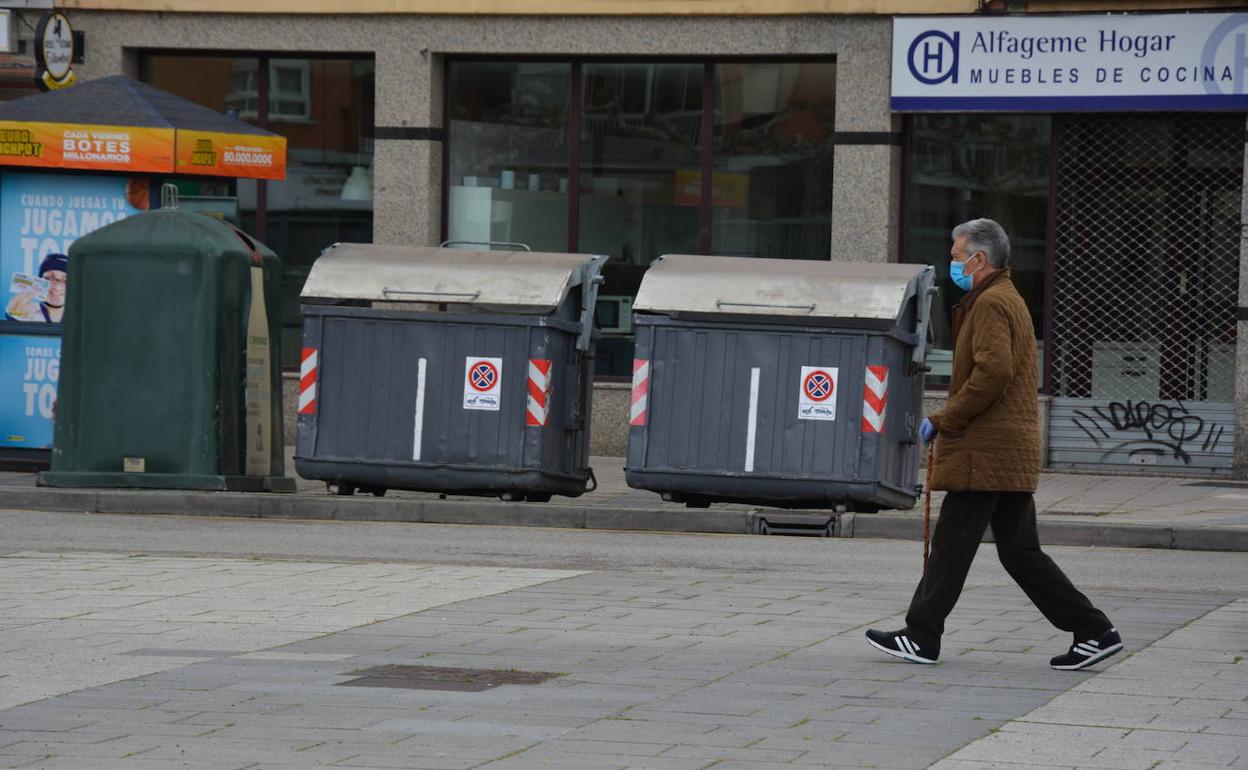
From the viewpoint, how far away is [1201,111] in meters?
17.8

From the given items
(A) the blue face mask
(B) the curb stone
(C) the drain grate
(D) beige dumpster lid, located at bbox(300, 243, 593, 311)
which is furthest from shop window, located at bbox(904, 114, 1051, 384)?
(C) the drain grate

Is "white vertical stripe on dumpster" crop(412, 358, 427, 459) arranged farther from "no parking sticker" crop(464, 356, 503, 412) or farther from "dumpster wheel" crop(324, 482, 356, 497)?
"dumpster wheel" crop(324, 482, 356, 497)

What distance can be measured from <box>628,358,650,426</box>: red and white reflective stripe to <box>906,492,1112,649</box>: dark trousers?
6.13m

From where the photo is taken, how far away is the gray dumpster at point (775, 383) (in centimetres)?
1350

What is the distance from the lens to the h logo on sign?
59.8 ft

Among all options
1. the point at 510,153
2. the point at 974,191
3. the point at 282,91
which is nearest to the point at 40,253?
the point at 282,91

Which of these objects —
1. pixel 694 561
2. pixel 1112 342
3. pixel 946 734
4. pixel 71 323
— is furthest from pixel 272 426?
pixel 946 734

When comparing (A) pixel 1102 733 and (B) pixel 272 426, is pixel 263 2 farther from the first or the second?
(A) pixel 1102 733

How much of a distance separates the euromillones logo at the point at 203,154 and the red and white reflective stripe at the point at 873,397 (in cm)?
550

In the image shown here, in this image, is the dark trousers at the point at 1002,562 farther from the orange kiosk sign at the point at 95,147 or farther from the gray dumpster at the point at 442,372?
the orange kiosk sign at the point at 95,147

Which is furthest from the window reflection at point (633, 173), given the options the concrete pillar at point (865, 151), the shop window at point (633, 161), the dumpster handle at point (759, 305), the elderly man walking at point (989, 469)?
the elderly man walking at point (989, 469)

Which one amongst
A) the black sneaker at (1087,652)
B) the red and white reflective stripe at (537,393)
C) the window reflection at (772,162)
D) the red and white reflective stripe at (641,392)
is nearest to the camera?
the black sneaker at (1087,652)

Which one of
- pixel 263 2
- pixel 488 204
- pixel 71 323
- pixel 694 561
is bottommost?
pixel 694 561

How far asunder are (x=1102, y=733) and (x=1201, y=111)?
41.1 ft
